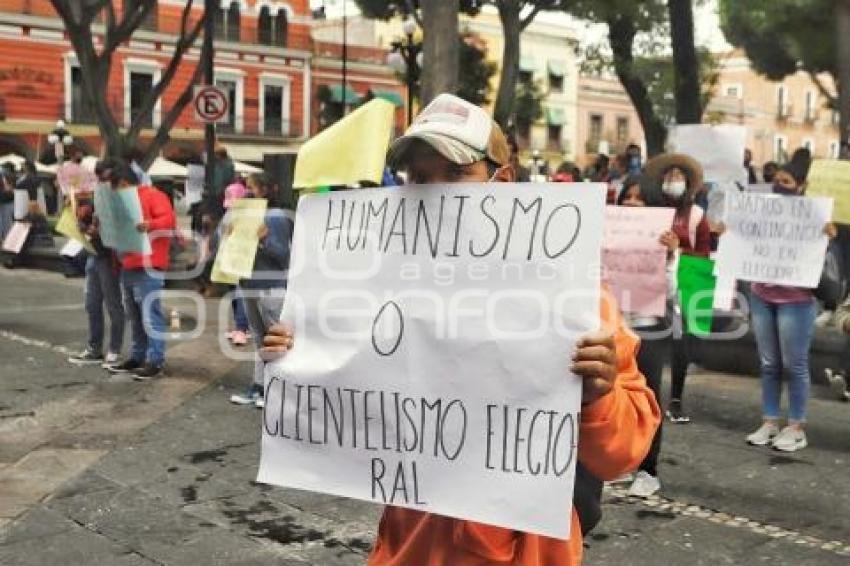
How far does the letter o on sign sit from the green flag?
495 centimetres

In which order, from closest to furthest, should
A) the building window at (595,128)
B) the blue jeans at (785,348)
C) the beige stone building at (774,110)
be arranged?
the blue jeans at (785,348) → the building window at (595,128) → the beige stone building at (774,110)

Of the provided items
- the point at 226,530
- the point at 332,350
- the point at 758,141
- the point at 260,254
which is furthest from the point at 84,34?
the point at 758,141

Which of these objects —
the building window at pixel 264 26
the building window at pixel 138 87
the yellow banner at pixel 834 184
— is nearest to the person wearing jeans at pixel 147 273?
the yellow banner at pixel 834 184

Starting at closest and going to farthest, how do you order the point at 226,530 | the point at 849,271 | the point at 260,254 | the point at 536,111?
the point at 226,530 < the point at 260,254 < the point at 849,271 < the point at 536,111

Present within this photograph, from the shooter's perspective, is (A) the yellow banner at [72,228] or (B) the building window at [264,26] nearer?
(A) the yellow banner at [72,228]

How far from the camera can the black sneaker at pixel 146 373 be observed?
8641 millimetres

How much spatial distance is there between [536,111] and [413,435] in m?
49.1

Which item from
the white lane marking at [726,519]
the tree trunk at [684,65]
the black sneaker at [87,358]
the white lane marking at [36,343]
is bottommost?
the white lane marking at [36,343]

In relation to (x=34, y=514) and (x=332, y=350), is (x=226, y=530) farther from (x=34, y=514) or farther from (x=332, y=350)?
(x=332, y=350)

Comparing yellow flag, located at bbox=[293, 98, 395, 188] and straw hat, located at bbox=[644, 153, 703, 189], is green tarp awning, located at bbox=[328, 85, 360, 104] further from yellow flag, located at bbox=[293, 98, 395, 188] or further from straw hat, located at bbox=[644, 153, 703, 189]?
yellow flag, located at bbox=[293, 98, 395, 188]

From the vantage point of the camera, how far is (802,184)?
7000 millimetres

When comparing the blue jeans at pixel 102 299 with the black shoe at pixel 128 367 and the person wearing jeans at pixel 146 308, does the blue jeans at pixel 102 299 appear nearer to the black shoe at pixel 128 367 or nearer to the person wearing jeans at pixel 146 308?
the black shoe at pixel 128 367

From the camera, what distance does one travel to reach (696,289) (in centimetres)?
701

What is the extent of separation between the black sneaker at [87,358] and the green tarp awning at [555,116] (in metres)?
57.7
